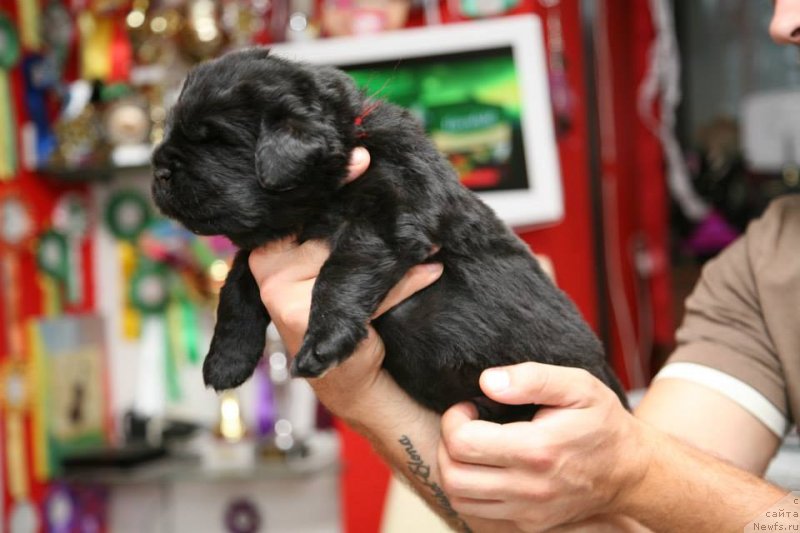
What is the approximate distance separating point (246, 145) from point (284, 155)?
0.07m

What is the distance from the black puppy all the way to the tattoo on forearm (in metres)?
0.07

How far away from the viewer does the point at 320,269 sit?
3.28 ft

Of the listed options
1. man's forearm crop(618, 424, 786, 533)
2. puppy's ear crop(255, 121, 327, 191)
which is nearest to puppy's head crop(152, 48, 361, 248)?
puppy's ear crop(255, 121, 327, 191)

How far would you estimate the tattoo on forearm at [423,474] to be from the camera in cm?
113

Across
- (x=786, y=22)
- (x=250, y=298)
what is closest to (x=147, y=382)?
(x=250, y=298)

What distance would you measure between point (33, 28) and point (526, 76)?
191 centimetres

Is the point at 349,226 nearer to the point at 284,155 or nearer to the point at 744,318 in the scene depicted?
the point at 284,155

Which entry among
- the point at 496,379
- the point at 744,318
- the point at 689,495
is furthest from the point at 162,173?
the point at 744,318

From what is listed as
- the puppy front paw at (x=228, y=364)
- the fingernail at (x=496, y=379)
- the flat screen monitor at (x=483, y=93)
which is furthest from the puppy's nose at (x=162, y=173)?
the flat screen monitor at (x=483, y=93)

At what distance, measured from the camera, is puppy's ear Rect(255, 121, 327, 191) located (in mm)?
898

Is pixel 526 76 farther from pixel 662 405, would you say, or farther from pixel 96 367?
pixel 96 367

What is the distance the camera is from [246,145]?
3.10 ft

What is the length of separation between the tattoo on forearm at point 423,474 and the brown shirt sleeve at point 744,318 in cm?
46

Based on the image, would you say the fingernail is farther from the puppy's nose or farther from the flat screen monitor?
the flat screen monitor
